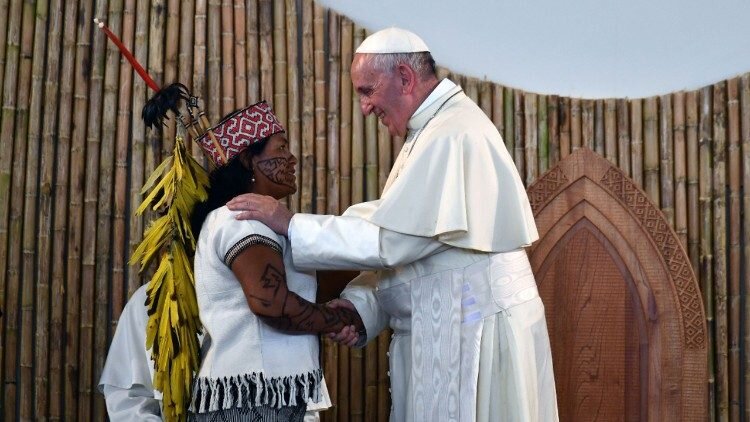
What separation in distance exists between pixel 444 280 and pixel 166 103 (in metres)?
1.03

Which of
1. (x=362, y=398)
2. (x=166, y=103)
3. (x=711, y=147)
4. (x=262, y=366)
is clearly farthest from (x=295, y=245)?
(x=711, y=147)

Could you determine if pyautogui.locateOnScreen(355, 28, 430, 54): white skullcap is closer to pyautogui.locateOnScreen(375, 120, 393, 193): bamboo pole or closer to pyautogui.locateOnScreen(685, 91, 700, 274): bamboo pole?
pyautogui.locateOnScreen(375, 120, 393, 193): bamboo pole

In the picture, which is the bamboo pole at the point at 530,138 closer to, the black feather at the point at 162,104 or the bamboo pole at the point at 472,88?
the bamboo pole at the point at 472,88

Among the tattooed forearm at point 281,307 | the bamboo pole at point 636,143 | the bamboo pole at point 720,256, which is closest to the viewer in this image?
the tattooed forearm at point 281,307

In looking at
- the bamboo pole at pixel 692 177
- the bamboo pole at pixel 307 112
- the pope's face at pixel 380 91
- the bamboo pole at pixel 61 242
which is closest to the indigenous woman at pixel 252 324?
the pope's face at pixel 380 91

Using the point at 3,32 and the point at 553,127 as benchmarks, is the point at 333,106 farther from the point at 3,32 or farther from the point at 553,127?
the point at 3,32

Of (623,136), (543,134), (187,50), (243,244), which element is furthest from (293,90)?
(243,244)

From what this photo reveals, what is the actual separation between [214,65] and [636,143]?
71.1 inches

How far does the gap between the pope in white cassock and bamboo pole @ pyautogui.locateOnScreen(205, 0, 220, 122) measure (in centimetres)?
143

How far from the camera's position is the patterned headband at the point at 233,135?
3.54m

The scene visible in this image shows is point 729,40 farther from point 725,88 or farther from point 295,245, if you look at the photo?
point 295,245

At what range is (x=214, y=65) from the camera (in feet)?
15.8

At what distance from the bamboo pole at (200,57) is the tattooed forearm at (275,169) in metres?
1.26

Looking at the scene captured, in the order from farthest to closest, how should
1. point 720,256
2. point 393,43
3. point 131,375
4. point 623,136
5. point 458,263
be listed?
point 623,136, point 720,256, point 131,375, point 393,43, point 458,263
